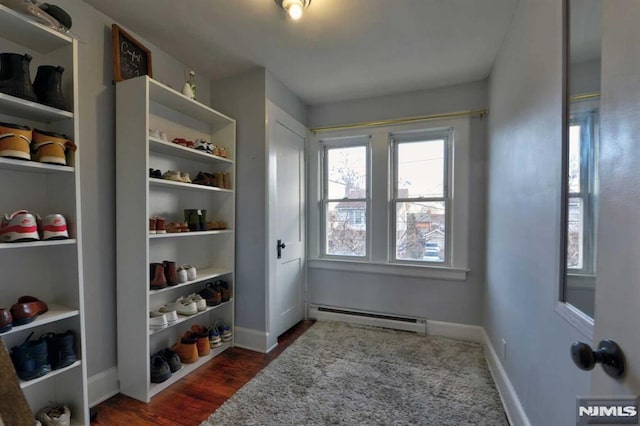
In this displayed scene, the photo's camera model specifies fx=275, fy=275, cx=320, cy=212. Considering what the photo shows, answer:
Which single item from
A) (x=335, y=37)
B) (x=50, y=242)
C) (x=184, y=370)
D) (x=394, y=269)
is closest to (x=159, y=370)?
(x=184, y=370)

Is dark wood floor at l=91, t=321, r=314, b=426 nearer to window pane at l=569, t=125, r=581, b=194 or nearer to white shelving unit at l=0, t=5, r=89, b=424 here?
white shelving unit at l=0, t=5, r=89, b=424

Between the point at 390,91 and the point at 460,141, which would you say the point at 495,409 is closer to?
the point at 460,141

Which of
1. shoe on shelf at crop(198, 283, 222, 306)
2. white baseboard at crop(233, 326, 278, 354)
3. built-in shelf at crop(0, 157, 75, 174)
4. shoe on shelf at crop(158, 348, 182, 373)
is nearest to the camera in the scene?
built-in shelf at crop(0, 157, 75, 174)

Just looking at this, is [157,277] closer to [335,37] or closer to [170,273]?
[170,273]

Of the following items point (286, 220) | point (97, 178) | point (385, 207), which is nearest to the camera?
point (97, 178)

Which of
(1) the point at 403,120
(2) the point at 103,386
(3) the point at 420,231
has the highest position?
(1) the point at 403,120

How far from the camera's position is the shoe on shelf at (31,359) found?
1.22 metres

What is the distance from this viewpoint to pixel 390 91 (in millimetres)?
2781

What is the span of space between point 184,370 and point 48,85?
1903 mm

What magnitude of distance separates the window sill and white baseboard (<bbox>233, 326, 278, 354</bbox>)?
3.18ft

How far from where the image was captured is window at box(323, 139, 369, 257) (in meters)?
3.02

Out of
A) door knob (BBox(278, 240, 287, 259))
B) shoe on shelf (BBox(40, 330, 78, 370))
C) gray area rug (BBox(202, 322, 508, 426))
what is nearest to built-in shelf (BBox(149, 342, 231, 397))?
gray area rug (BBox(202, 322, 508, 426))

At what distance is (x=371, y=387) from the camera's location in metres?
1.88

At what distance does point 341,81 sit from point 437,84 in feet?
3.01
